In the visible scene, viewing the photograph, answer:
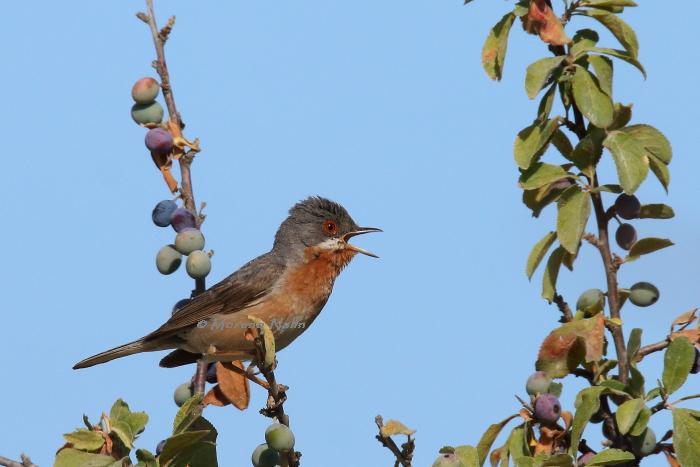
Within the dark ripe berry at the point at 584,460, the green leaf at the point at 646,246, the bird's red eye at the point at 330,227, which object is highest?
the bird's red eye at the point at 330,227

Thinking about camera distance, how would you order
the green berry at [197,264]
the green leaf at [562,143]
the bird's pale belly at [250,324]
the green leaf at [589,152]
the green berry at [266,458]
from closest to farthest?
the green leaf at [589,152]
the green leaf at [562,143]
the green berry at [266,458]
the green berry at [197,264]
the bird's pale belly at [250,324]

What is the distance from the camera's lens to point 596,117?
3.51m

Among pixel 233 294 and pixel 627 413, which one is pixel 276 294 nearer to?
pixel 233 294

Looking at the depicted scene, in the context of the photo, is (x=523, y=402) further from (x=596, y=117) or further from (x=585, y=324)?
(x=596, y=117)

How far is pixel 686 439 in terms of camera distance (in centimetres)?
A: 333

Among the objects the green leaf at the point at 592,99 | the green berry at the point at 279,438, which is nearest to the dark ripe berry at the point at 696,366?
the green leaf at the point at 592,99

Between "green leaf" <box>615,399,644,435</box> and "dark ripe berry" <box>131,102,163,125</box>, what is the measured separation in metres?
2.90

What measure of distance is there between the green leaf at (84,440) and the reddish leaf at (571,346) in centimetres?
163

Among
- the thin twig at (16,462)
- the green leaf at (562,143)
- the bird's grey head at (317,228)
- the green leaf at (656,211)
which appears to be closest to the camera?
the thin twig at (16,462)

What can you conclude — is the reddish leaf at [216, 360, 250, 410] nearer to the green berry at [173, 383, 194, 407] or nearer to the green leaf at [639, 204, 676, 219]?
the green berry at [173, 383, 194, 407]

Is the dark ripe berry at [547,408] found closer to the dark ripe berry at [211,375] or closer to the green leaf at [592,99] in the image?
the green leaf at [592,99]

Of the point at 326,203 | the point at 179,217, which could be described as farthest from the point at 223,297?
the point at 179,217

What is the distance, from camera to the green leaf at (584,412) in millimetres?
3318

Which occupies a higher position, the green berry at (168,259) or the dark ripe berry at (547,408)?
the green berry at (168,259)
